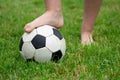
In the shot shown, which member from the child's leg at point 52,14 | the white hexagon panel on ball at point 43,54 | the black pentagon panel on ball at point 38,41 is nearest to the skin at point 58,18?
the child's leg at point 52,14

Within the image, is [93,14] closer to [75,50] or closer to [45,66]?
[75,50]

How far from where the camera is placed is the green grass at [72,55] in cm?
233

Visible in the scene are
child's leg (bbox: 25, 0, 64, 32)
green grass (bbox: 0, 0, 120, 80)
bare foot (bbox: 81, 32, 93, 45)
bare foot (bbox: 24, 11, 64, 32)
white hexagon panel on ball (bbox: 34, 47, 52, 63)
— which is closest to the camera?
green grass (bbox: 0, 0, 120, 80)

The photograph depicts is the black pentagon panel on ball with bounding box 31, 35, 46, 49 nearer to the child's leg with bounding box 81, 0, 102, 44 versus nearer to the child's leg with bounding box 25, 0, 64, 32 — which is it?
the child's leg with bounding box 25, 0, 64, 32

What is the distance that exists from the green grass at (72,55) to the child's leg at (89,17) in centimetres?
9

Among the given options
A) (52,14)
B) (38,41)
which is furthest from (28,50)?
(52,14)

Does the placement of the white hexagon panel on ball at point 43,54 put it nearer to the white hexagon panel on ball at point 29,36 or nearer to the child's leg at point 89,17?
the white hexagon panel on ball at point 29,36

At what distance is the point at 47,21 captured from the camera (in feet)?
9.00

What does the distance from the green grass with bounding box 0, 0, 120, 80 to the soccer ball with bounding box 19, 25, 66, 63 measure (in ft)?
0.19

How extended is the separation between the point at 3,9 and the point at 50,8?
2.18 meters

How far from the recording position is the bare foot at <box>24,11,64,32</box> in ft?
8.49

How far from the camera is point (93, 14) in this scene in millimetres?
3223

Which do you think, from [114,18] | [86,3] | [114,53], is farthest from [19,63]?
[114,18]

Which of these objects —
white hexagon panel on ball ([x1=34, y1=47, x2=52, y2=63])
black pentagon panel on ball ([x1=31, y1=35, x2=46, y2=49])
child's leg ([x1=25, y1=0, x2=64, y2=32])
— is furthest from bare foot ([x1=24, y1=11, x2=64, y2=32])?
white hexagon panel on ball ([x1=34, y1=47, x2=52, y2=63])
